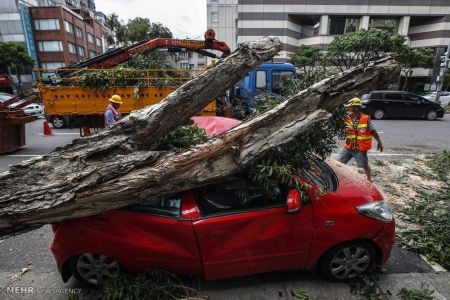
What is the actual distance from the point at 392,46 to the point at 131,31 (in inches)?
1246

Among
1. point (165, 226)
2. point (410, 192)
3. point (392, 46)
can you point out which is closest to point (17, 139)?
point (165, 226)

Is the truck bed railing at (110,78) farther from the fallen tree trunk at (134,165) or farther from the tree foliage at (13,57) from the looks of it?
the tree foliage at (13,57)

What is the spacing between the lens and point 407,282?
2.90 metres

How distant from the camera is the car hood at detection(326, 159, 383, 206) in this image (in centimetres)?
269

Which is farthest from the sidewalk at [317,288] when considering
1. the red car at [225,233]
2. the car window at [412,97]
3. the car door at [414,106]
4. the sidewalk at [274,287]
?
the car window at [412,97]

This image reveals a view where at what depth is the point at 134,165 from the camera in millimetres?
2541

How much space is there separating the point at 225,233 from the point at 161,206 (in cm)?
65

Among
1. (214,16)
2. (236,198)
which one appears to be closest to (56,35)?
(214,16)

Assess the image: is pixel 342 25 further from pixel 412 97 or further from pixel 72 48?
pixel 72 48

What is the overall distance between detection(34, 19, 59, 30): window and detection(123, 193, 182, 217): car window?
1675 inches

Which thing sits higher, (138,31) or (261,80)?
(138,31)

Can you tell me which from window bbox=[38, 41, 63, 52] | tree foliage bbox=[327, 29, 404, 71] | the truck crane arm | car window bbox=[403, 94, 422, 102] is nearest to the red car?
the truck crane arm

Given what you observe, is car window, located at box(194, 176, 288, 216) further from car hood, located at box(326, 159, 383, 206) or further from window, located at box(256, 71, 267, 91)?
window, located at box(256, 71, 267, 91)

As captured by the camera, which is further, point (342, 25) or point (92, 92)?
point (342, 25)
